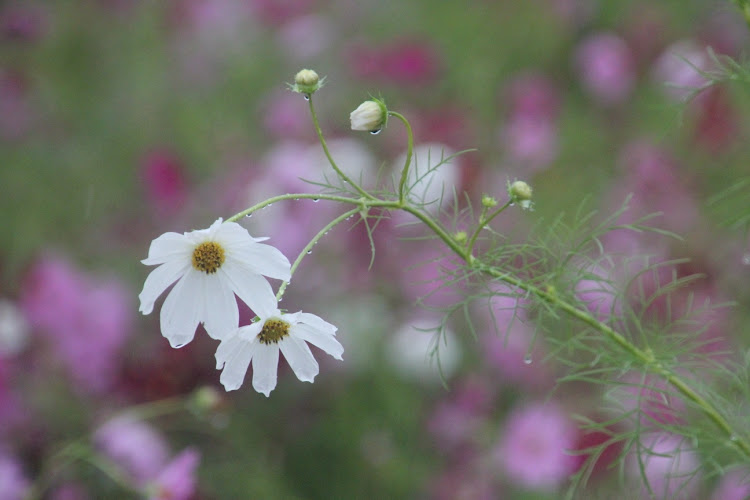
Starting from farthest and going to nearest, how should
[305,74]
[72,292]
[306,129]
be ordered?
1. [306,129]
2. [72,292]
3. [305,74]

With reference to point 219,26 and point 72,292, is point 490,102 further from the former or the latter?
point 72,292

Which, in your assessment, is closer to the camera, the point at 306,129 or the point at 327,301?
the point at 327,301

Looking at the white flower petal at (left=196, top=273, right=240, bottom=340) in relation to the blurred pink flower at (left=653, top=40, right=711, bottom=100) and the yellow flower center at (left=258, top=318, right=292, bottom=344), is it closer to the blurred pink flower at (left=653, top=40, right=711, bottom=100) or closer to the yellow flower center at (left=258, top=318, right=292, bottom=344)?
the yellow flower center at (left=258, top=318, right=292, bottom=344)

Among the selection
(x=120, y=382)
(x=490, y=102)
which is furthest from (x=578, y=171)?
(x=120, y=382)

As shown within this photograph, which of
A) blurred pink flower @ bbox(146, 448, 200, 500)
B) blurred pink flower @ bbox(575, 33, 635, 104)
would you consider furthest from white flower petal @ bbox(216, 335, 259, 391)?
blurred pink flower @ bbox(575, 33, 635, 104)

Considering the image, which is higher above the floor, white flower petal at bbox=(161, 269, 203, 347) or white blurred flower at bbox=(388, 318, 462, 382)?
white flower petal at bbox=(161, 269, 203, 347)

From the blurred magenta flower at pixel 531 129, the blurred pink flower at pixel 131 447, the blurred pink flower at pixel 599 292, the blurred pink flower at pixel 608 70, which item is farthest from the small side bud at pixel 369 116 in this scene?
the blurred pink flower at pixel 608 70

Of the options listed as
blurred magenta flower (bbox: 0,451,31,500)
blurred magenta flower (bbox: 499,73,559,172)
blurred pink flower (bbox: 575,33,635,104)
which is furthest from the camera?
blurred pink flower (bbox: 575,33,635,104)

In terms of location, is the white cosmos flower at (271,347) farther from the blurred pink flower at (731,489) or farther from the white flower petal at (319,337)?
the blurred pink flower at (731,489)
